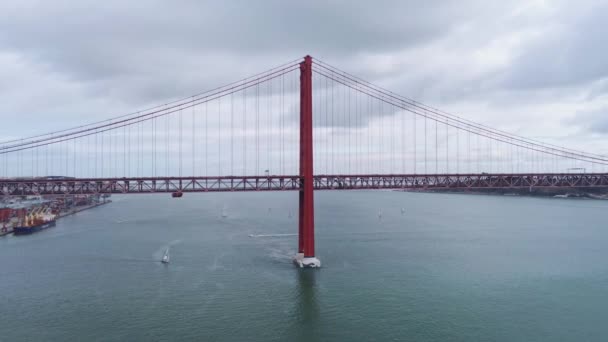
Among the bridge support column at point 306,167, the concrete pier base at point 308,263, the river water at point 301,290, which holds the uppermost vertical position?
the bridge support column at point 306,167

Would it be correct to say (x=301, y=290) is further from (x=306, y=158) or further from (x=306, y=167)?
(x=306, y=158)

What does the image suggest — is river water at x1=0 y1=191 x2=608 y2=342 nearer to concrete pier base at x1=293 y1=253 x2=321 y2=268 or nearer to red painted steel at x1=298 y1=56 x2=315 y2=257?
concrete pier base at x1=293 y1=253 x2=321 y2=268

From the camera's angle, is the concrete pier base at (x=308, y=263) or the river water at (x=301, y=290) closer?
the river water at (x=301, y=290)

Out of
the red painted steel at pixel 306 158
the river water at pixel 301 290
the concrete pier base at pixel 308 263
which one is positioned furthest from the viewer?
the concrete pier base at pixel 308 263

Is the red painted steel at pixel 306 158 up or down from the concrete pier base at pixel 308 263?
up

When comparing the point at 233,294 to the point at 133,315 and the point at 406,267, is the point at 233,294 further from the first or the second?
the point at 406,267

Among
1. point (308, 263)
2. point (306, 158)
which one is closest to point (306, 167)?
point (306, 158)

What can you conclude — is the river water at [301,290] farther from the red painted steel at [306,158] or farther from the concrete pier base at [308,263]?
the red painted steel at [306,158]

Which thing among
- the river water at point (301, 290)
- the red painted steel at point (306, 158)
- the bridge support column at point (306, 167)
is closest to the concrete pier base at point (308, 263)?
the bridge support column at point (306, 167)
